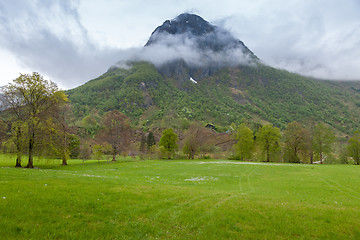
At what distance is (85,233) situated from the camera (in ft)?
22.6

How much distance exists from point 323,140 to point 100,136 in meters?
Result: 77.0

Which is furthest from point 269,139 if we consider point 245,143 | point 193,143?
point 193,143

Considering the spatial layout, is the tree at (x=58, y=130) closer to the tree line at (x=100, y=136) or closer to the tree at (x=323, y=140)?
the tree line at (x=100, y=136)

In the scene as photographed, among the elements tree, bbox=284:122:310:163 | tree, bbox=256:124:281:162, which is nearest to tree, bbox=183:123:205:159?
tree, bbox=256:124:281:162

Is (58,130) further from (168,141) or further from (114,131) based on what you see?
(168,141)

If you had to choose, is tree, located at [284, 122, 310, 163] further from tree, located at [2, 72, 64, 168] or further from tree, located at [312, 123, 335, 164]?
tree, located at [2, 72, 64, 168]

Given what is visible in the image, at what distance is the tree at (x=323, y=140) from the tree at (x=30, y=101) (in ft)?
262

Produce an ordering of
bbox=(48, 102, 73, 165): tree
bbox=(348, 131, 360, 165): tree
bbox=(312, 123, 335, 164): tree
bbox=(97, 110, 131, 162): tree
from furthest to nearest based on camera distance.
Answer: bbox=(312, 123, 335, 164): tree
bbox=(348, 131, 360, 165): tree
bbox=(97, 110, 131, 162): tree
bbox=(48, 102, 73, 165): tree

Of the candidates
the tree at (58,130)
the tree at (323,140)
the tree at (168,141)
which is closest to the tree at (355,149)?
the tree at (323,140)

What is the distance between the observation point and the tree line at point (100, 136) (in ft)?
106

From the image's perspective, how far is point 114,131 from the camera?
58.2 meters

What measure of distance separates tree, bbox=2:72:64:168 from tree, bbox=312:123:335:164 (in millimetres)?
79956

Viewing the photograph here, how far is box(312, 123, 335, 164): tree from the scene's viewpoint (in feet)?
214

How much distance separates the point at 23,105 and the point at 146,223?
3770cm
